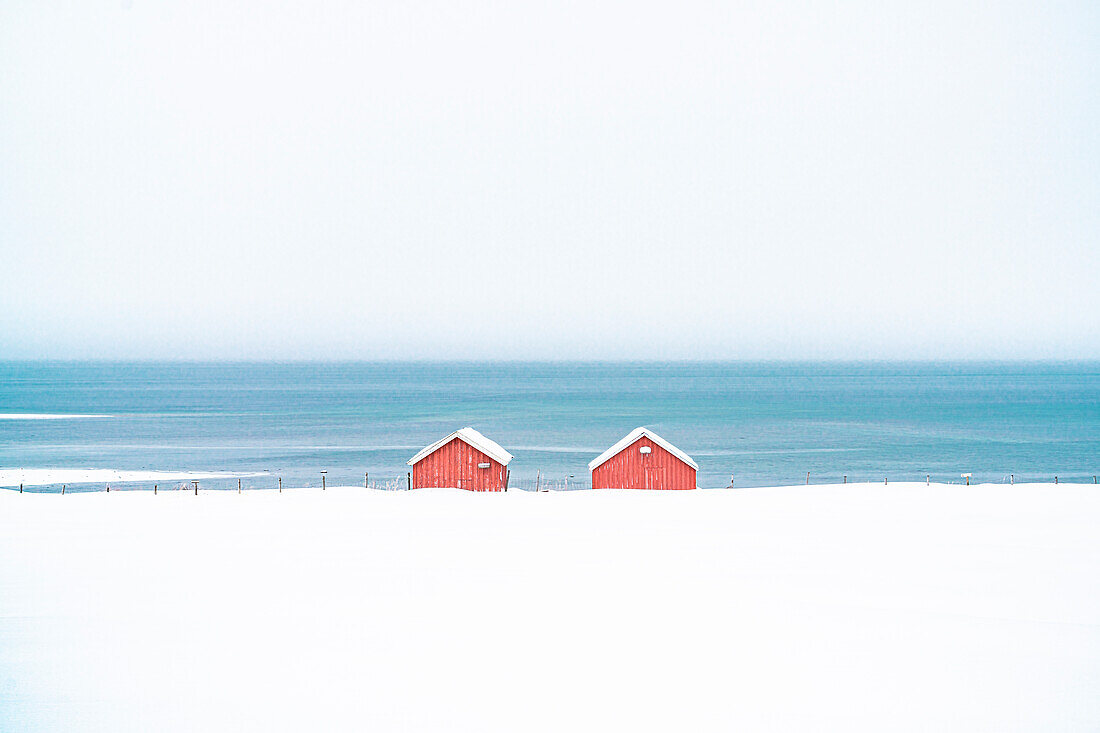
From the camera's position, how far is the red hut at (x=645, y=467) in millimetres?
37844

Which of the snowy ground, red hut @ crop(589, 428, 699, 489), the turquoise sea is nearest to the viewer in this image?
the snowy ground

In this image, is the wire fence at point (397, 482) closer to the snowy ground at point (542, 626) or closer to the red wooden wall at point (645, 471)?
the red wooden wall at point (645, 471)

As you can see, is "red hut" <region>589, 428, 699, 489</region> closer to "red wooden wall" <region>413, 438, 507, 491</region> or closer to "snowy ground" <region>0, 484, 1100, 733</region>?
"red wooden wall" <region>413, 438, 507, 491</region>

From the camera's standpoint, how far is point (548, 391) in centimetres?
18088

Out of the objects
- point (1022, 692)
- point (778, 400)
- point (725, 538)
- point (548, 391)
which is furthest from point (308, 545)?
point (548, 391)

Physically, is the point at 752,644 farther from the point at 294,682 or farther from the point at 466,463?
the point at 466,463

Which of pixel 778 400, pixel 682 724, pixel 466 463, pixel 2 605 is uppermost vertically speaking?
pixel 778 400

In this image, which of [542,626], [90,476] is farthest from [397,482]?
[542,626]

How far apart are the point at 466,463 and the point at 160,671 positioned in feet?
85.1

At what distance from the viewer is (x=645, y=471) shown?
3797 centimetres

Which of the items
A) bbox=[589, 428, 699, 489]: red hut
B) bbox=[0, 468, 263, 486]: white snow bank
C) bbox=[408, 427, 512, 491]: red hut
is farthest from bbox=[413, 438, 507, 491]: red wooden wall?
bbox=[0, 468, 263, 486]: white snow bank

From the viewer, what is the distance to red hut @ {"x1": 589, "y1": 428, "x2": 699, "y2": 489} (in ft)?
124

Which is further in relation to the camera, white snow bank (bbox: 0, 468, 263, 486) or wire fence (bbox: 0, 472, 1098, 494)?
white snow bank (bbox: 0, 468, 263, 486)

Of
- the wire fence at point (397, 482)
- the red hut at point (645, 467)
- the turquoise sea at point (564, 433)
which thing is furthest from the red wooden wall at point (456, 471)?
the turquoise sea at point (564, 433)
